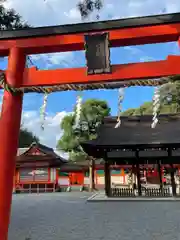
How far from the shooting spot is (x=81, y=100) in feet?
14.0

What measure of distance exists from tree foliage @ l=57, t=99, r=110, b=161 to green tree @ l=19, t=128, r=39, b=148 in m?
17.8

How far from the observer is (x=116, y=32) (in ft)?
13.8

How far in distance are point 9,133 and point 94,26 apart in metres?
2.27

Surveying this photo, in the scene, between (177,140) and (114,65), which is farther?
(177,140)

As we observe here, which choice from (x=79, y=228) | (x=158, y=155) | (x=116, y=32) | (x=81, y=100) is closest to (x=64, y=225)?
(x=79, y=228)

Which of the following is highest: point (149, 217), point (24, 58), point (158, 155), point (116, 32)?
point (116, 32)

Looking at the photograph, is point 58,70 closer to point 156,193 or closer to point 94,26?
point 94,26

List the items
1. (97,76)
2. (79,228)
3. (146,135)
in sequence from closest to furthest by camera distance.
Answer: (97,76) → (79,228) → (146,135)

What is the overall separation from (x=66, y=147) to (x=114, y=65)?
25575 mm

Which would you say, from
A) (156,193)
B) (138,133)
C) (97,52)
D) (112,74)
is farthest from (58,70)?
(156,193)

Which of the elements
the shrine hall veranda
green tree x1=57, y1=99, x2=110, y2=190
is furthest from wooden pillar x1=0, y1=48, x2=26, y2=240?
green tree x1=57, y1=99, x2=110, y2=190

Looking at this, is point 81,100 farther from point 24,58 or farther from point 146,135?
point 146,135

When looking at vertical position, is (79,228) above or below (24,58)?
below

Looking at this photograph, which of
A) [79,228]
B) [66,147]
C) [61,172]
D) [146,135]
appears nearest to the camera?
[79,228]
